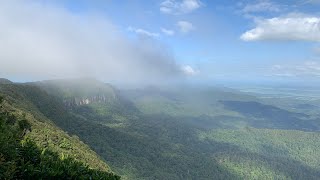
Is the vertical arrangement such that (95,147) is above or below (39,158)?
below

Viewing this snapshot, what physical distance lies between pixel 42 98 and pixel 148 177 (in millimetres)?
79308

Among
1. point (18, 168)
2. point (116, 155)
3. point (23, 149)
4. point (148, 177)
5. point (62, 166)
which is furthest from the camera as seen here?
point (116, 155)

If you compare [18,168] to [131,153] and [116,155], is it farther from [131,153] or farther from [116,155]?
[131,153]

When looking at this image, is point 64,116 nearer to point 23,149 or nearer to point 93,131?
point 93,131

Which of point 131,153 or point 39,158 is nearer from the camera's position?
point 39,158

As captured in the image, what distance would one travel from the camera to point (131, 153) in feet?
614

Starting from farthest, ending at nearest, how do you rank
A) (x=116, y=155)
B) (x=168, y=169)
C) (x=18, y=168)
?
(x=168, y=169), (x=116, y=155), (x=18, y=168)

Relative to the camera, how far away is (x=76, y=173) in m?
22.7

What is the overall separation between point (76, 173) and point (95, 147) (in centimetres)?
14408

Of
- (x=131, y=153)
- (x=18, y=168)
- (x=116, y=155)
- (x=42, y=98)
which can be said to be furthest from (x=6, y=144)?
(x=42, y=98)

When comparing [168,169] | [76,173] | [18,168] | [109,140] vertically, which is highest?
[18,168]

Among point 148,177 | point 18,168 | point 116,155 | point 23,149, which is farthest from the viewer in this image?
point 116,155

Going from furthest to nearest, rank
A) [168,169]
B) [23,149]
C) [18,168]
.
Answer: [168,169], [23,149], [18,168]

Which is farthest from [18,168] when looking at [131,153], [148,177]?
[131,153]
